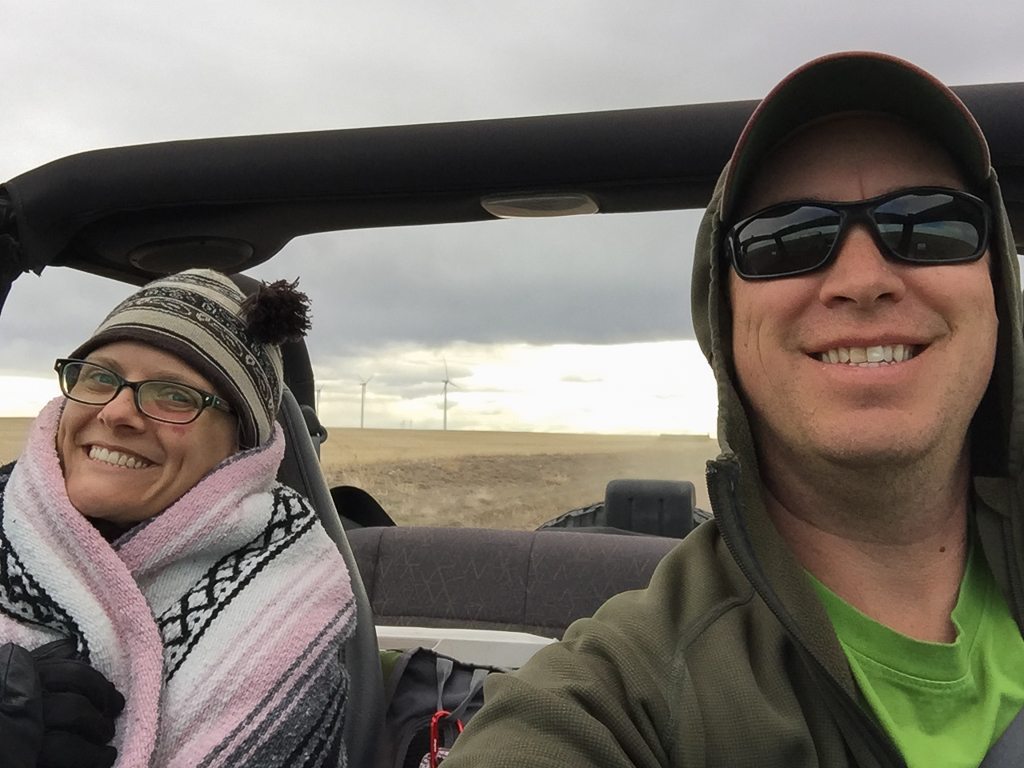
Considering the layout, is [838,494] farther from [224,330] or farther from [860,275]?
[224,330]

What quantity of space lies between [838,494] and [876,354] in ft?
0.67

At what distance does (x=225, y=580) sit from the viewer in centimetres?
154

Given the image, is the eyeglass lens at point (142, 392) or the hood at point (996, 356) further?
the eyeglass lens at point (142, 392)

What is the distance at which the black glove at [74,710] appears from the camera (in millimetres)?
1209

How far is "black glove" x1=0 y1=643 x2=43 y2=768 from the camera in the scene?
44.8 inches

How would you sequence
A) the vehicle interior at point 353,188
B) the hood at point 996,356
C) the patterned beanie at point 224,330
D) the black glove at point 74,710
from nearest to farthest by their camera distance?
the hood at point 996,356 < the black glove at point 74,710 < the vehicle interior at point 353,188 < the patterned beanie at point 224,330

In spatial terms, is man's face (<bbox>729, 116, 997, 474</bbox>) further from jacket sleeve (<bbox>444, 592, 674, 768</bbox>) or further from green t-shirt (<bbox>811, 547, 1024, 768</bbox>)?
jacket sleeve (<bbox>444, 592, 674, 768</bbox>)

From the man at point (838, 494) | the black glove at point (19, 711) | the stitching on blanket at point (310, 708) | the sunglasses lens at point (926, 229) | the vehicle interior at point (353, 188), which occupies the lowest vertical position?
the stitching on blanket at point (310, 708)

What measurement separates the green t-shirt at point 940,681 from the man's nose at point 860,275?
407mm

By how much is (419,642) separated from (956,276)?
5.46 ft

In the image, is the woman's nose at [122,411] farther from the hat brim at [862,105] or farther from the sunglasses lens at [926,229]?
the sunglasses lens at [926,229]

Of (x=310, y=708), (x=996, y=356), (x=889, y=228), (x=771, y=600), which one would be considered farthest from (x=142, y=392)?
(x=996, y=356)

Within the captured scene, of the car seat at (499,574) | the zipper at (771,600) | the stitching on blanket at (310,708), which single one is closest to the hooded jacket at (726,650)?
the zipper at (771,600)

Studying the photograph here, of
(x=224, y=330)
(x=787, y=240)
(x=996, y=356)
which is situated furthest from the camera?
(x=224, y=330)
